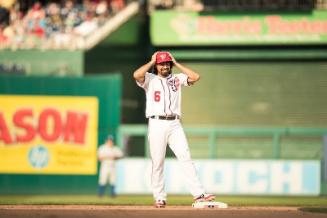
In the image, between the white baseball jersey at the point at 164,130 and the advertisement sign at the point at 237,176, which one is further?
the advertisement sign at the point at 237,176

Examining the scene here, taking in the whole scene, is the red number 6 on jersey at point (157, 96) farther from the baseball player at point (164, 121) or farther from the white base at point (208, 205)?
the white base at point (208, 205)

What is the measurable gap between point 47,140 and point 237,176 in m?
4.61

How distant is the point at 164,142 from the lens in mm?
11531

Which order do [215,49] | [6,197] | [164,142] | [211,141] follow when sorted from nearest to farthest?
[164,142]
[6,197]
[211,141]
[215,49]

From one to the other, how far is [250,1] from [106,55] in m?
4.95

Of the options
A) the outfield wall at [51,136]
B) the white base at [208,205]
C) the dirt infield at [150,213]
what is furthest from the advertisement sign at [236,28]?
the white base at [208,205]

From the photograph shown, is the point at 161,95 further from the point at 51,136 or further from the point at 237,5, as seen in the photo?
the point at 237,5

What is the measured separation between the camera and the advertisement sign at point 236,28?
84.7 ft

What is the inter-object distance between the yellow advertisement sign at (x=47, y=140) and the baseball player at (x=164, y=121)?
28.1 feet

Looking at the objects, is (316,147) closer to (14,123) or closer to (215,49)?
(215,49)

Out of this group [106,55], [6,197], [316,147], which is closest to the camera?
[6,197]

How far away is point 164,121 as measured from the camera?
37.7 ft

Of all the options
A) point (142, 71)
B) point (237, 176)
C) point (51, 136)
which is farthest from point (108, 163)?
point (142, 71)

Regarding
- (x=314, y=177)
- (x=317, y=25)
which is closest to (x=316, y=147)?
(x=314, y=177)
